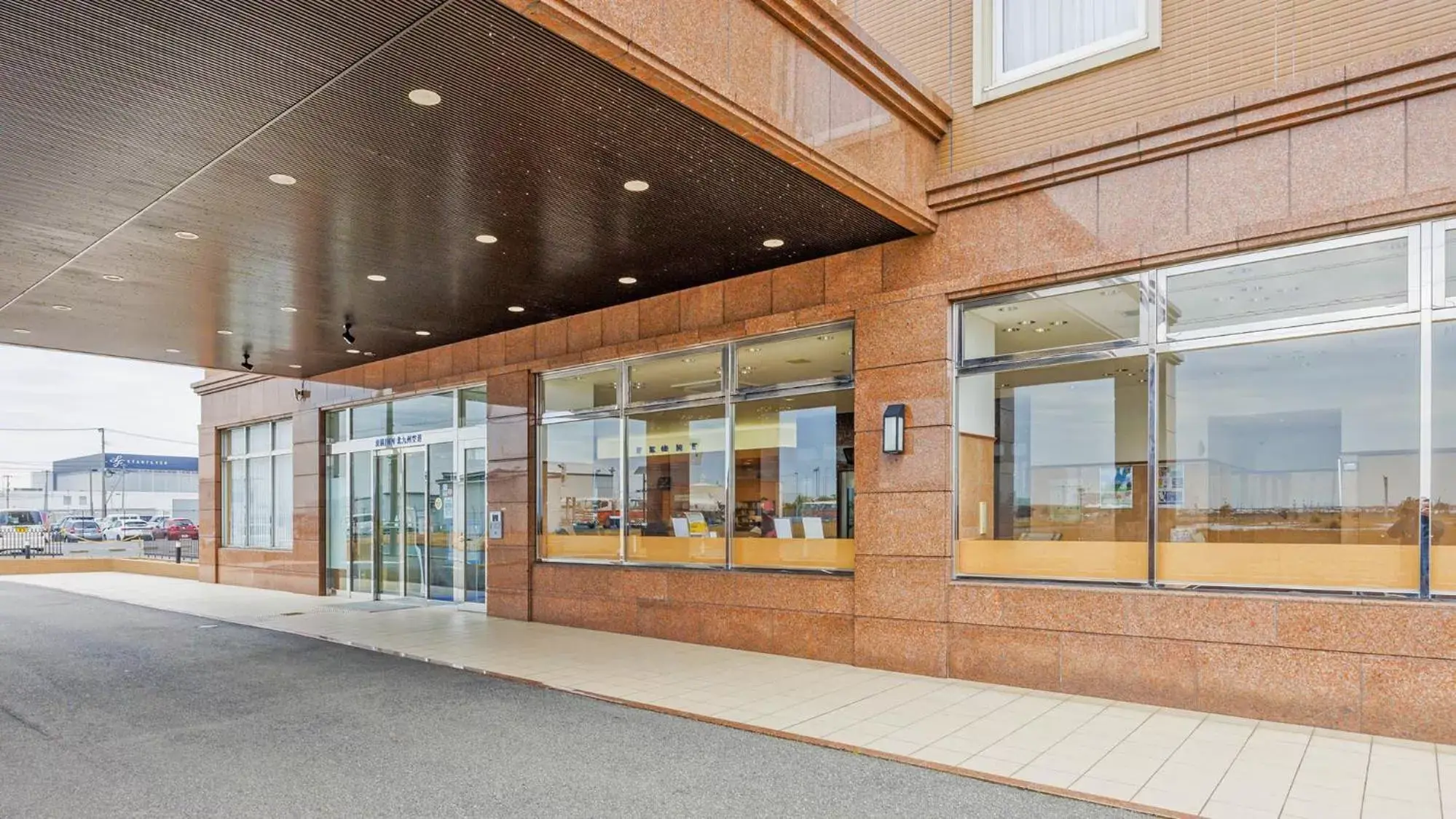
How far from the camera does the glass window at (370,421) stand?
15844 millimetres

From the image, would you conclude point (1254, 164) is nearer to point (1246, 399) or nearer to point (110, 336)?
point (1246, 399)

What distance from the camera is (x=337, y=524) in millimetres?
16719

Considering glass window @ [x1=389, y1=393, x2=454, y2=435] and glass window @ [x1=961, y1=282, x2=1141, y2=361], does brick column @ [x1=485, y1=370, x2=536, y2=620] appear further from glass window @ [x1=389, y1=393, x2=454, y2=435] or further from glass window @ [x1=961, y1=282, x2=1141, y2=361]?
glass window @ [x1=961, y1=282, x2=1141, y2=361]

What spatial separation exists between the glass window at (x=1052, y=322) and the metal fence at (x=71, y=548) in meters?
21.1

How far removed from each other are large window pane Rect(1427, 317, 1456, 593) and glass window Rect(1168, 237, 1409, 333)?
0.36 m

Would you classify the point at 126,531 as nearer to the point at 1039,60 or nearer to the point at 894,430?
the point at 894,430

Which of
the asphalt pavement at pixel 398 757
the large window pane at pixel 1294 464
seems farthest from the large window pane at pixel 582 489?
the large window pane at pixel 1294 464

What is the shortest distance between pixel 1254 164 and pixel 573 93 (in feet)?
16.6

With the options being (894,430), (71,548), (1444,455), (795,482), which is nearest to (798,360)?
(795,482)

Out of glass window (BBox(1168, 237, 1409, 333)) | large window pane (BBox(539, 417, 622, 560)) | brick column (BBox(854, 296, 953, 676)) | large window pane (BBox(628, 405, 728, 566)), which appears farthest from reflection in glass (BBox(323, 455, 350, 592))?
glass window (BBox(1168, 237, 1409, 333))

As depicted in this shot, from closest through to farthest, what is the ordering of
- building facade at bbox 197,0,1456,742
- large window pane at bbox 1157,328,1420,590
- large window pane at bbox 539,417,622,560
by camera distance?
building facade at bbox 197,0,1456,742 → large window pane at bbox 1157,328,1420,590 → large window pane at bbox 539,417,622,560

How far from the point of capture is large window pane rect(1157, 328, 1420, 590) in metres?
6.30

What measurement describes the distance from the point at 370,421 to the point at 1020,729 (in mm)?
13314

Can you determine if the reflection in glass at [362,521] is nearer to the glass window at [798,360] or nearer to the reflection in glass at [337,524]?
the reflection in glass at [337,524]
